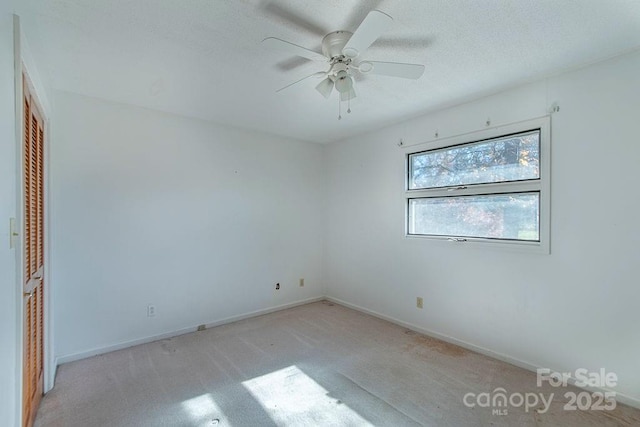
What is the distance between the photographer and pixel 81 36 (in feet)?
6.15

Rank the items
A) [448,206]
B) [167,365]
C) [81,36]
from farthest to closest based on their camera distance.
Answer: [448,206] → [167,365] → [81,36]

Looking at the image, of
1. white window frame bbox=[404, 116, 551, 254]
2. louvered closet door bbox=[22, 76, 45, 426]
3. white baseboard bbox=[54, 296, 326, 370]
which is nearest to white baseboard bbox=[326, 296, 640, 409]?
white window frame bbox=[404, 116, 551, 254]

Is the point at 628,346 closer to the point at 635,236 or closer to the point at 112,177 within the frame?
the point at 635,236

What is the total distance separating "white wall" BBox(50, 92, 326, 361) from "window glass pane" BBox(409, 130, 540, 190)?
1.77 meters

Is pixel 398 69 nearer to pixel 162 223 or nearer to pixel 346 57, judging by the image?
pixel 346 57

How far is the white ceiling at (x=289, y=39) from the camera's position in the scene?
64.6 inches

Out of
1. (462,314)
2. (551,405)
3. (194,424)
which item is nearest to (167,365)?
(194,424)

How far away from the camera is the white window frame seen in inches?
96.6

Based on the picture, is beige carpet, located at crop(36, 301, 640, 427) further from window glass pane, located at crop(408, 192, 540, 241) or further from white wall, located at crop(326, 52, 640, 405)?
window glass pane, located at crop(408, 192, 540, 241)

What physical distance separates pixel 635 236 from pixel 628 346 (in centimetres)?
76

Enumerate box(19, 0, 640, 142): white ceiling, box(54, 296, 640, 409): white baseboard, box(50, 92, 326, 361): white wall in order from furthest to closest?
box(50, 92, 326, 361): white wall < box(54, 296, 640, 409): white baseboard < box(19, 0, 640, 142): white ceiling

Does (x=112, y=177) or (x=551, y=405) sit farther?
(x=112, y=177)

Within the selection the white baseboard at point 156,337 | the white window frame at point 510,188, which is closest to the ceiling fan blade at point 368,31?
the white window frame at point 510,188

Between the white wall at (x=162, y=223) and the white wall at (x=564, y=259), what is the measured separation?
1613 mm
